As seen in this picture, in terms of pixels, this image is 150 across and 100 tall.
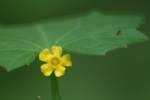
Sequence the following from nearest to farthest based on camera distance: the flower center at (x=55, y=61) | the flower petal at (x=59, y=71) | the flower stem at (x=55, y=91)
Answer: the flower stem at (x=55, y=91) < the flower petal at (x=59, y=71) < the flower center at (x=55, y=61)

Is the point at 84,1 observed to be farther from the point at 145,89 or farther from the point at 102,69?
the point at 145,89

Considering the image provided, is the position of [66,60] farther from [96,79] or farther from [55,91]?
[96,79]

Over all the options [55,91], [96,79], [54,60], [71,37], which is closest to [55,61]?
[54,60]

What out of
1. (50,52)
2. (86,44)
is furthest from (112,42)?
(50,52)

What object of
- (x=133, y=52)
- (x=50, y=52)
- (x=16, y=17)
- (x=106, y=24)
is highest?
(x=16, y=17)

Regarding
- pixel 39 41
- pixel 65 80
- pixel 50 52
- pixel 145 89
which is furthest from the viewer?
pixel 65 80

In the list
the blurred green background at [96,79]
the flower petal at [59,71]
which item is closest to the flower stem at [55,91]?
the flower petal at [59,71]

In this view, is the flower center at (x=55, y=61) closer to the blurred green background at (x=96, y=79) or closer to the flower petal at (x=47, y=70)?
the flower petal at (x=47, y=70)
